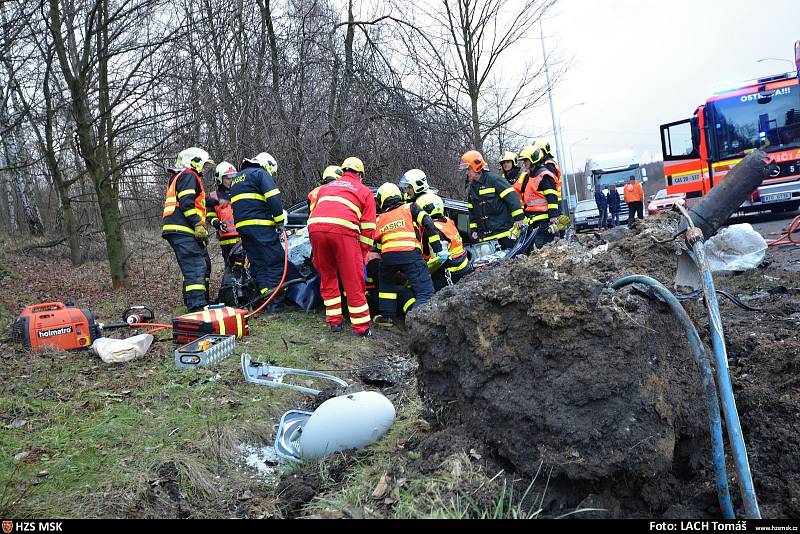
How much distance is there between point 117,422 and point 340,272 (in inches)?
110

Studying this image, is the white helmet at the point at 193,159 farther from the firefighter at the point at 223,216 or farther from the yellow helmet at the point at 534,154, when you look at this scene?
the yellow helmet at the point at 534,154

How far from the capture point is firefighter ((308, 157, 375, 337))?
19.5 ft

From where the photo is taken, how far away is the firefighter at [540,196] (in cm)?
853

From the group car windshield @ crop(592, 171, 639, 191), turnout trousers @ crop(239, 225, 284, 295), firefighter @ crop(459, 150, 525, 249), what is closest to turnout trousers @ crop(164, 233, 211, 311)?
turnout trousers @ crop(239, 225, 284, 295)

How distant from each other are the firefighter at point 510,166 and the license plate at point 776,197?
6376 millimetres

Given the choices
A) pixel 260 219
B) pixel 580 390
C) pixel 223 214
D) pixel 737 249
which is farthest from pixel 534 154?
pixel 580 390

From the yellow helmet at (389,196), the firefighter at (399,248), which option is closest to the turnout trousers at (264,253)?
the firefighter at (399,248)

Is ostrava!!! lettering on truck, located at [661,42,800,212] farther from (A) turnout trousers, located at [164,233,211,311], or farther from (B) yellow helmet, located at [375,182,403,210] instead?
(A) turnout trousers, located at [164,233,211,311]

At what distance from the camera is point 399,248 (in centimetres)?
644

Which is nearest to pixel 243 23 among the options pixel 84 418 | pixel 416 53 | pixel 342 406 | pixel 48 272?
pixel 416 53

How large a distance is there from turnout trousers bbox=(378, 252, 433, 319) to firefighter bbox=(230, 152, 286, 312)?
132cm

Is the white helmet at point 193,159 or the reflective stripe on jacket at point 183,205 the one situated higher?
the white helmet at point 193,159
